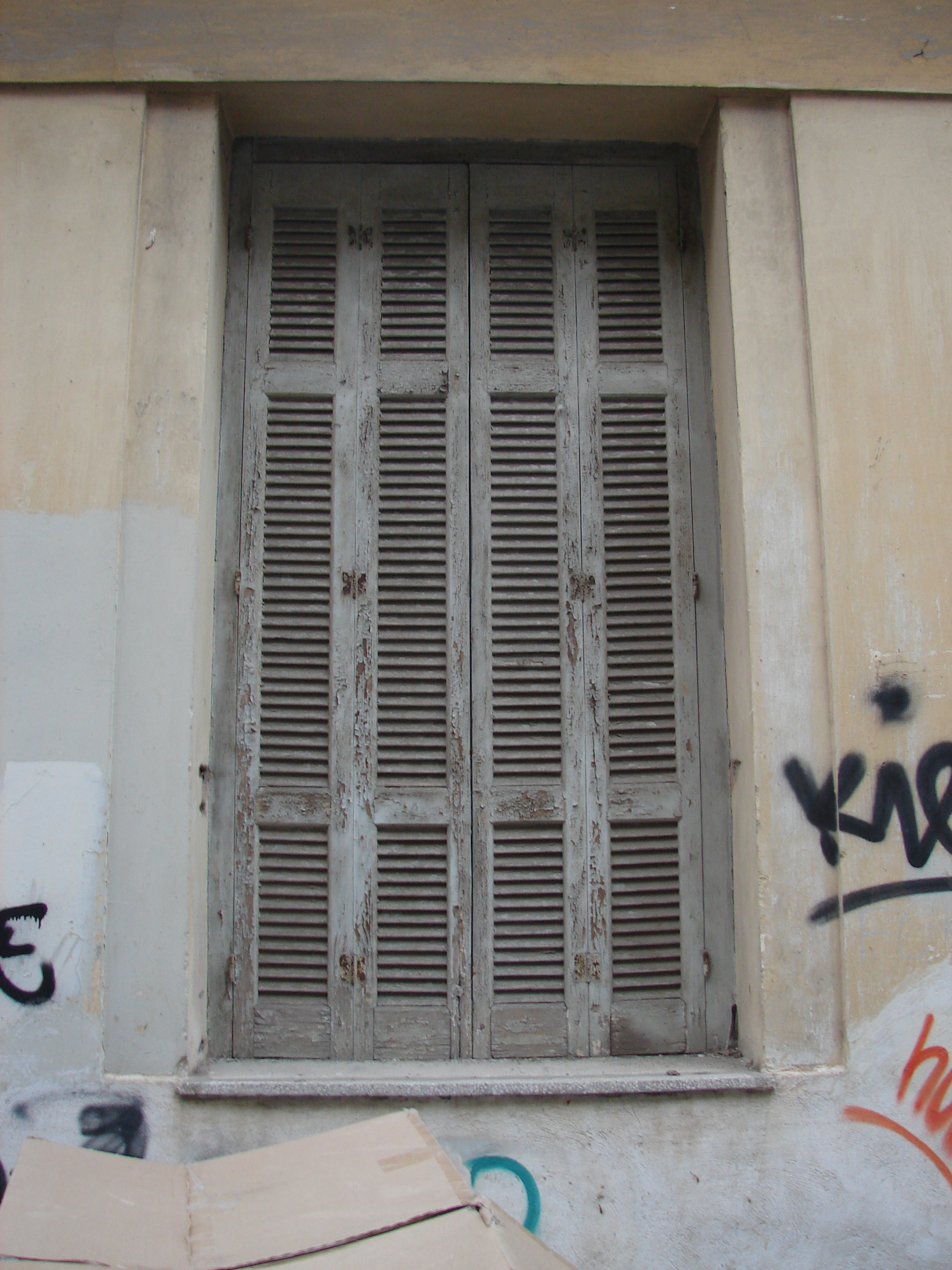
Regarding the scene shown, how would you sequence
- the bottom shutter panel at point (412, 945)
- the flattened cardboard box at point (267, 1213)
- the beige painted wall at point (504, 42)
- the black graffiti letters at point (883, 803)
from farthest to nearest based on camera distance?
1. the beige painted wall at point (504, 42)
2. the bottom shutter panel at point (412, 945)
3. the black graffiti letters at point (883, 803)
4. the flattened cardboard box at point (267, 1213)

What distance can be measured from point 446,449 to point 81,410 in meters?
1.26

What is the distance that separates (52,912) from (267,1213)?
161 cm

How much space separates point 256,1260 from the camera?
1.63 meters

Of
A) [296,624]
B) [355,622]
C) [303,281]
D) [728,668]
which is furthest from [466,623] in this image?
[303,281]

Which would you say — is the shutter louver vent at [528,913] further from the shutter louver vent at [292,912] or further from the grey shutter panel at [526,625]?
the shutter louver vent at [292,912]

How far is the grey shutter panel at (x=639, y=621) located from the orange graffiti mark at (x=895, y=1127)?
543mm

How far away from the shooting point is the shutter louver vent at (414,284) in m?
3.65

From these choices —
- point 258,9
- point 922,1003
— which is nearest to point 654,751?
point 922,1003

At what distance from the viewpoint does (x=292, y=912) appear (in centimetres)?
336

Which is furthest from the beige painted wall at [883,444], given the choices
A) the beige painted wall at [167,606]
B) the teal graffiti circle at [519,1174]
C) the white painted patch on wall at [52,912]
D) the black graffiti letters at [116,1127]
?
the white painted patch on wall at [52,912]

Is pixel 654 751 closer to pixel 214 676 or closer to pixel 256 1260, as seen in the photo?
pixel 214 676

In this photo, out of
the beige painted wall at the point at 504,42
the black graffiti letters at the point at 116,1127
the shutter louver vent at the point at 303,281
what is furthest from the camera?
the shutter louver vent at the point at 303,281

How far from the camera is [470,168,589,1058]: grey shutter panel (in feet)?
11.0

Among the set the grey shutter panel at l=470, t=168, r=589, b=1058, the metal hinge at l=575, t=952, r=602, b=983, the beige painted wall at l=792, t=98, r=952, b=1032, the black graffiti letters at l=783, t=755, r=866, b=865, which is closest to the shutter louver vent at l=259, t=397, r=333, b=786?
the grey shutter panel at l=470, t=168, r=589, b=1058
